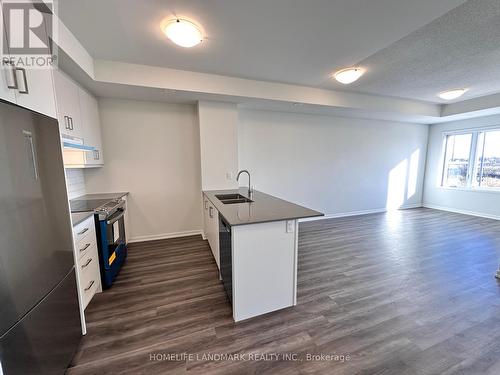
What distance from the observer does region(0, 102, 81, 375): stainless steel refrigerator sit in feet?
3.18

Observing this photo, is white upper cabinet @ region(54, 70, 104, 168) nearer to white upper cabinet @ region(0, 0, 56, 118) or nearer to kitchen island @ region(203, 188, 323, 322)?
white upper cabinet @ region(0, 0, 56, 118)

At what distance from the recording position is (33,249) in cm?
112

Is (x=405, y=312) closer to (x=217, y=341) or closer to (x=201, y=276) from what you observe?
(x=217, y=341)

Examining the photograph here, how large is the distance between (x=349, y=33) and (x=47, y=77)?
262 centimetres

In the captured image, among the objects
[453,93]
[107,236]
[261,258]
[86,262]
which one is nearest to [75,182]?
[107,236]

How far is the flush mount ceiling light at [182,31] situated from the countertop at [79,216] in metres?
1.93

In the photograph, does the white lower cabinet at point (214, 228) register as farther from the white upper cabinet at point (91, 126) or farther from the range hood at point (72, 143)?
the white upper cabinet at point (91, 126)

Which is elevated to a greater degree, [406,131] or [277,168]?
[406,131]

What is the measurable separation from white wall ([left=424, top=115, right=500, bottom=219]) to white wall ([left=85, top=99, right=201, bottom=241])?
263 inches

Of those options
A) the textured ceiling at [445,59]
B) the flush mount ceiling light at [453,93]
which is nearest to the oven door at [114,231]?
the textured ceiling at [445,59]

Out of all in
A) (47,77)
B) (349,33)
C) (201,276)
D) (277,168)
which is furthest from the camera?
(277,168)

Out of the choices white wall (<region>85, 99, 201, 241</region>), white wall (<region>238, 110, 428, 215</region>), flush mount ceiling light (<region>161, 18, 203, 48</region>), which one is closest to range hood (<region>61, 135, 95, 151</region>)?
white wall (<region>85, 99, 201, 241</region>)

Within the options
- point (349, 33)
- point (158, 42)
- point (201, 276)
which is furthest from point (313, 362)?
point (158, 42)

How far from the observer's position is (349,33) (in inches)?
80.9
